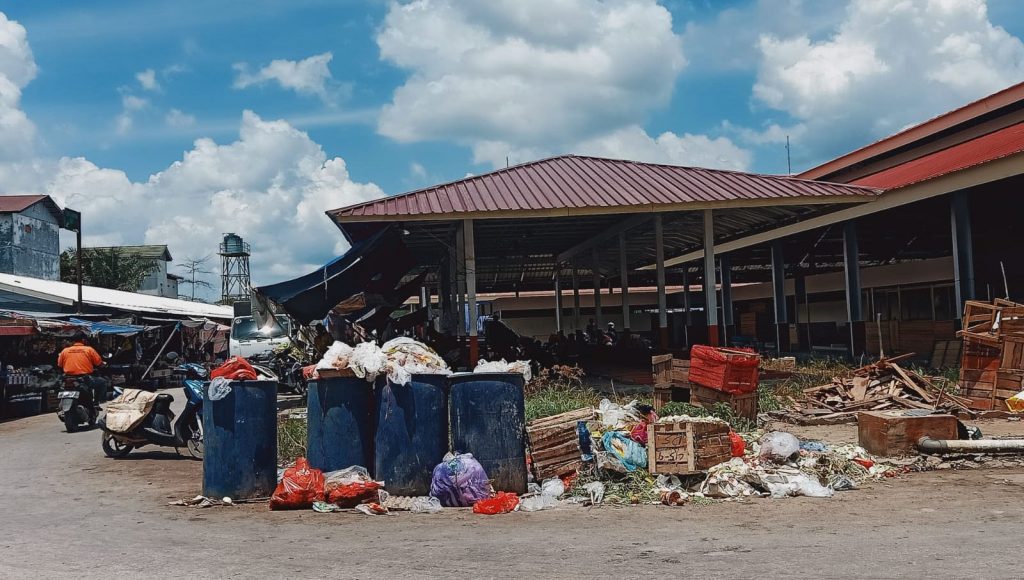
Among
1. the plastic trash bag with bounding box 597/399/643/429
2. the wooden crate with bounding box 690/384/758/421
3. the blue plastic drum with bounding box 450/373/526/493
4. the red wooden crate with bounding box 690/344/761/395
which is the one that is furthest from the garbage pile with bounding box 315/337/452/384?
the wooden crate with bounding box 690/384/758/421

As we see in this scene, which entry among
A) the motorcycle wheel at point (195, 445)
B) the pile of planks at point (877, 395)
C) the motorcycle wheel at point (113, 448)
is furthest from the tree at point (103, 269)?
the pile of planks at point (877, 395)

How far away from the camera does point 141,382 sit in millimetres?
26344

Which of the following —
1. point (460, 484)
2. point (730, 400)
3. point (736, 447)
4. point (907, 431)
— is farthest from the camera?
point (730, 400)

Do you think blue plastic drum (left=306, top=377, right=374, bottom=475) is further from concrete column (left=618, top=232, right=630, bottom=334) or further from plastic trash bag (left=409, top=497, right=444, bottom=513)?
concrete column (left=618, top=232, right=630, bottom=334)

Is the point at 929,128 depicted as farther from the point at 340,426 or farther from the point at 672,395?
the point at 340,426

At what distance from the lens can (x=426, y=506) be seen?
8.01m

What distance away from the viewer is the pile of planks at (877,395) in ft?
42.6

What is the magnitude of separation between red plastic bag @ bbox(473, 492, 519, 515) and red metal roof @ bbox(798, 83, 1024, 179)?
20.2 m

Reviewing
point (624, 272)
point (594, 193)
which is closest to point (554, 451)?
point (594, 193)

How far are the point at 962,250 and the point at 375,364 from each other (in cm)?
1607

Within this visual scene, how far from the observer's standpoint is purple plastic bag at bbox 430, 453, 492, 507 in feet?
26.5

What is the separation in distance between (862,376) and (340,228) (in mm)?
10389

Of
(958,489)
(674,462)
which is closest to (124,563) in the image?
(674,462)

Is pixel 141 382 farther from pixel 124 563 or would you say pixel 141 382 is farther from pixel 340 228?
pixel 124 563
